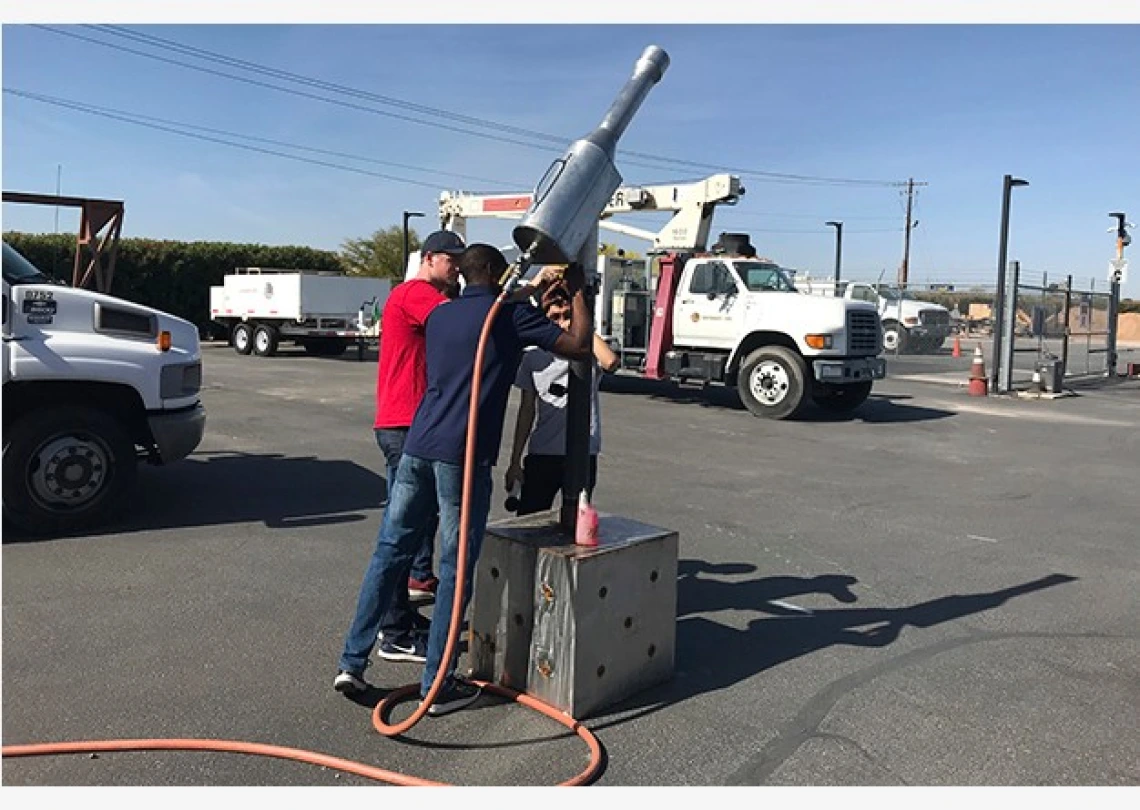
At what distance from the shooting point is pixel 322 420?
1248 cm

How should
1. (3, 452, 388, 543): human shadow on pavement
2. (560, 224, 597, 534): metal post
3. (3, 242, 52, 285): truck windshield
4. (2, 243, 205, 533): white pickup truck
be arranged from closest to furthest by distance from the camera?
(560, 224, 597, 534): metal post
(2, 243, 205, 533): white pickup truck
(3, 242, 52, 285): truck windshield
(3, 452, 388, 543): human shadow on pavement

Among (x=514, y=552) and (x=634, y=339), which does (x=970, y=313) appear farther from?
(x=514, y=552)

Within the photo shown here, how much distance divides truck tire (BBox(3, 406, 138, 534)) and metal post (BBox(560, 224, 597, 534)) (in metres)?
3.85

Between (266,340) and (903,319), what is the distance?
18.6 m

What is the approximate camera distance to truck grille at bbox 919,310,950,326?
30562mm

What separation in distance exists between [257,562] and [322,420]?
661 cm

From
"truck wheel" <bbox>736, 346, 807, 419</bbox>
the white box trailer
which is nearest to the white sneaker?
"truck wheel" <bbox>736, 346, 807, 419</bbox>

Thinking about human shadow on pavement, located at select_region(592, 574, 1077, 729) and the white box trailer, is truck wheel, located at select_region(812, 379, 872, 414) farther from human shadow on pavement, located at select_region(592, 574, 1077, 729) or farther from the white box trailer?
the white box trailer

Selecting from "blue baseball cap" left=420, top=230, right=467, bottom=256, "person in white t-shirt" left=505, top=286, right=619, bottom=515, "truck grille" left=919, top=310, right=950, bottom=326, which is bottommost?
"person in white t-shirt" left=505, top=286, right=619, bottom=515

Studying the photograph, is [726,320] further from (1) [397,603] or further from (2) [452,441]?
(2) [452,441]

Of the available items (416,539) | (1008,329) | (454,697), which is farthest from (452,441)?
(1008,329)

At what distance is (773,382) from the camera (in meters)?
14.4

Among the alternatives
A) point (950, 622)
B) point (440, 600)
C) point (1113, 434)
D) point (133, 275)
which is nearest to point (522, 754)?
point (440, 600)

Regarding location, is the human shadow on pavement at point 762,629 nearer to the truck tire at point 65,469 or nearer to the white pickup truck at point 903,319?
the truck tire at point 65,469
